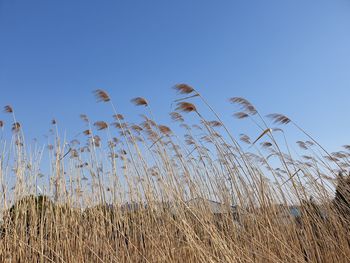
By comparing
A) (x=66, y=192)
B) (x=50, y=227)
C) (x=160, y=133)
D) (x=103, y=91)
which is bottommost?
(x=50, y=227)

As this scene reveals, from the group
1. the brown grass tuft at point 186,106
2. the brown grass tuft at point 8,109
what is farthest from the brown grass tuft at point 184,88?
the brown grass tuft at point 8,109

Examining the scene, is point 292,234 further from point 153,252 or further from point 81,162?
point 81,162

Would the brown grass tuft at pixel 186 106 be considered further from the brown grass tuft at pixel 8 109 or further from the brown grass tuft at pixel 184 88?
the brown grass tuft at pixel 8 109

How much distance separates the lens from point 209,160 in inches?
121

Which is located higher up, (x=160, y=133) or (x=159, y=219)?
(x=160, y=133)

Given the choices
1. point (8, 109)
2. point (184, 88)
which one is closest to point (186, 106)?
point (184, 88)

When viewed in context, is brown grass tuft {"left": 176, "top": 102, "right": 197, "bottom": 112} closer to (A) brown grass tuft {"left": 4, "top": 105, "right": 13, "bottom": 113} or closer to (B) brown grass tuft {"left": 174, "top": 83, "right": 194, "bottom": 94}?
(B) brown grass tuft {"left": 174, "top": 83, "right": 194, "bottom": 94}

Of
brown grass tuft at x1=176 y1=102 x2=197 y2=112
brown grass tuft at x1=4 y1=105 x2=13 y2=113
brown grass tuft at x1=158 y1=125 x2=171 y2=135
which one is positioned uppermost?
brown grass tuft at x1=4 y1=105 x2=13 y2=113

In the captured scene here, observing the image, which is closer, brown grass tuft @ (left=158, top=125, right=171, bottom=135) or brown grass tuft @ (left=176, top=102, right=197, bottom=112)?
brown grass tuft @ (left=176, top=102, right=197, bottom=112)

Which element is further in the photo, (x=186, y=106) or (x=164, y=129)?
(x=164, y=129)

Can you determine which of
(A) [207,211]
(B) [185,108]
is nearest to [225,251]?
(B) [185,108]

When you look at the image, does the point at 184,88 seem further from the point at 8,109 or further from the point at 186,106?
the point at 8,109

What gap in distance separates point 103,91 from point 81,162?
1159 mm

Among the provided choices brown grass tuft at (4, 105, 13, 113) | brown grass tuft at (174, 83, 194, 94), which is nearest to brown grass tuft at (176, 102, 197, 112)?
brown grass tuft at (174, 83, 194, 94)
